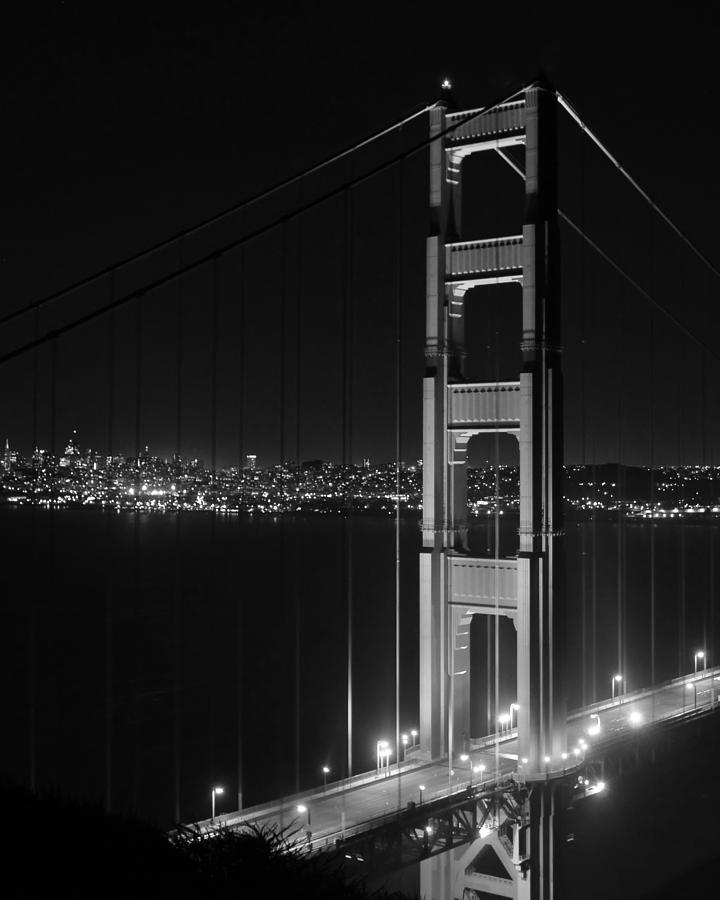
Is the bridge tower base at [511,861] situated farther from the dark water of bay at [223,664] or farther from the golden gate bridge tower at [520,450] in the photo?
the dark water of bay at [223,664]

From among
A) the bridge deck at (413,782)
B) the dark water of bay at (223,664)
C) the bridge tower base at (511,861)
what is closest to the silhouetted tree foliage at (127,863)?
the bridge deck at (413,782)

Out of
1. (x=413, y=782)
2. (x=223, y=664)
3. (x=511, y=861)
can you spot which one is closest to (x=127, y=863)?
(x=413, y=782)

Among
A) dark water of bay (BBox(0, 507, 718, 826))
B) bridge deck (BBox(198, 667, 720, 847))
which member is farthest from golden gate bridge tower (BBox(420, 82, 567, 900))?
dark water of bay (BBox(0, 507, 718, 826))

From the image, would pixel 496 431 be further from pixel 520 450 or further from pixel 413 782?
pixel 413 782

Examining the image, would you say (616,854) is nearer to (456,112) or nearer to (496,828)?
(496,828)

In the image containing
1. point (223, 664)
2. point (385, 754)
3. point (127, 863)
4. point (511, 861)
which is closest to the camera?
point (127, 863)

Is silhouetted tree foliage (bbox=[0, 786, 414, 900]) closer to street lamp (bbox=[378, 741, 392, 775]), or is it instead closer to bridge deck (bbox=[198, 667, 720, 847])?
bridge deck (bbox=[198, 667, 720, 847])
